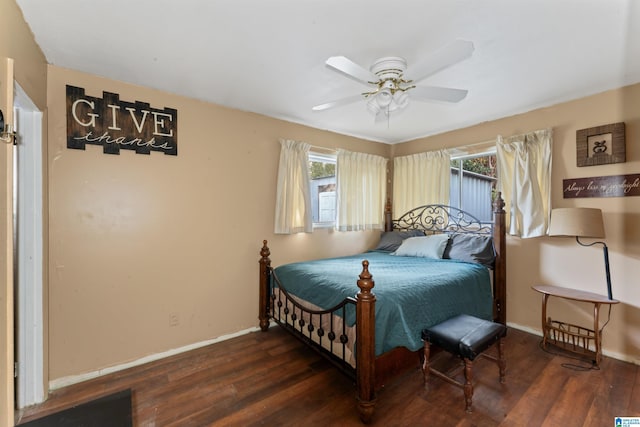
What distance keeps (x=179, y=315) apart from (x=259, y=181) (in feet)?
5.08

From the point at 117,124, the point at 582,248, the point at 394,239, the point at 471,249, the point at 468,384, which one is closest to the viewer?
the point at 468,384

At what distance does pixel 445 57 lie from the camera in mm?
1534

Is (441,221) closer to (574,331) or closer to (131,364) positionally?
(574,331)

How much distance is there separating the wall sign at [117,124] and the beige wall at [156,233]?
2.1 inches

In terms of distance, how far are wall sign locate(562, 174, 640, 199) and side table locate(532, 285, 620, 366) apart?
2.99ft

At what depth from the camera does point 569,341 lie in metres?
2.72

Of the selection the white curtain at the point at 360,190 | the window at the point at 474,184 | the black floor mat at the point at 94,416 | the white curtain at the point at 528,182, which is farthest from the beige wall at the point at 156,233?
the white curtain at the point at 528,182

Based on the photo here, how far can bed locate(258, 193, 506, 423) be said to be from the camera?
5.89 ft

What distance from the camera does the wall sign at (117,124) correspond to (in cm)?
214

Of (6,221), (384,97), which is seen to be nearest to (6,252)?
(6,221)

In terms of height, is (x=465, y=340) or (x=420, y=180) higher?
(x=420, y=180)

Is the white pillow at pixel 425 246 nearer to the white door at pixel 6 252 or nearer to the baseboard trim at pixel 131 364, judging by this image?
the baseboard trim at pixel 131 364

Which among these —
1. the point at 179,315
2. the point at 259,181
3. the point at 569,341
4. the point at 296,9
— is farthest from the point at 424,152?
the point at 179,315

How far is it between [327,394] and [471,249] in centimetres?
218
